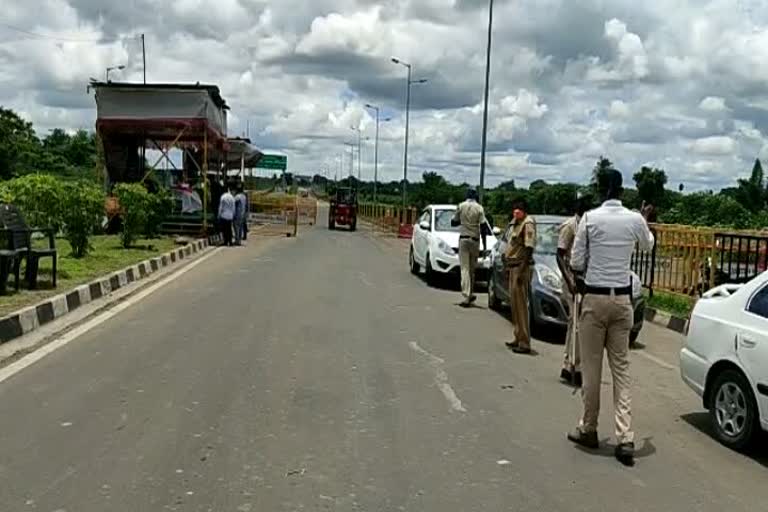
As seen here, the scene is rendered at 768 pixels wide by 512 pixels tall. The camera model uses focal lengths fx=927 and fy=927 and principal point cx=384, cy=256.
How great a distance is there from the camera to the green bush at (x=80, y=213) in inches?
711

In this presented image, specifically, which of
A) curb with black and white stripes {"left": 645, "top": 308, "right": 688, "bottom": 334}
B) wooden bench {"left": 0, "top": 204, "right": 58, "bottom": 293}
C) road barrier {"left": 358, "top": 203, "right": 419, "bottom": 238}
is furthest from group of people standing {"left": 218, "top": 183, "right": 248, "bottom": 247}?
curb with black and white stripes {"left": 645, "top": 308, "right": 688, "bottom": 334}

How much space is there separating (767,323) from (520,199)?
5.07m

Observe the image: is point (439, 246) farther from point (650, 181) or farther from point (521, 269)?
point (650, 181)

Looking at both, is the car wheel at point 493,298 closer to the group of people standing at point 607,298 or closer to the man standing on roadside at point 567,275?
the man standing on roadside at point 567,275

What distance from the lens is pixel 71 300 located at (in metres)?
13.2

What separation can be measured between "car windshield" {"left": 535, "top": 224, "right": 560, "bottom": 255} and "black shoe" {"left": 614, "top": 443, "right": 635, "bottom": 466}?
659 cm

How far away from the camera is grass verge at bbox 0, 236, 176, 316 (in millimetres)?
12609

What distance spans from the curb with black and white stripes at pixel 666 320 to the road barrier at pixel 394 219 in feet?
75.4

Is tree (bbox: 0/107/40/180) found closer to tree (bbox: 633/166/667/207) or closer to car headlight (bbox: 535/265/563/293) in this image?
tree (bbox: 633/166/667/207)

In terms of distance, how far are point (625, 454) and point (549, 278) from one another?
582cm

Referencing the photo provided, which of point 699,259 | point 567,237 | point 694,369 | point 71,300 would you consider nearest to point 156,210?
point 71,300

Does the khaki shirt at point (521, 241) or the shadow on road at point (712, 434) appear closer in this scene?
the shadow on road at point (712, 434)

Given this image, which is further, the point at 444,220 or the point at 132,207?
the point at 132,207

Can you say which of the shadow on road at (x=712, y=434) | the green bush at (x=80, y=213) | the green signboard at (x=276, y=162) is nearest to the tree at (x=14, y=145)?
the green signboard at (x=276, y=162)
